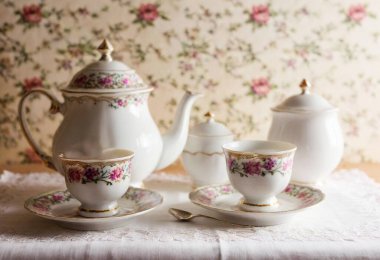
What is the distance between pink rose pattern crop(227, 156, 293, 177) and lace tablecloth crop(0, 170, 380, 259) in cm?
9

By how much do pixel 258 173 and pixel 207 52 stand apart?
1.86 ft

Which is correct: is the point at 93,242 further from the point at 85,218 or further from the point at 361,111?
the point at 361,111

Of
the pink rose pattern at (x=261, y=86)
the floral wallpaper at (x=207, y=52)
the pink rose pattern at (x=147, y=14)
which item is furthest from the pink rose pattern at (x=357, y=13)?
the pink rose pattern at (x=147, y=14)

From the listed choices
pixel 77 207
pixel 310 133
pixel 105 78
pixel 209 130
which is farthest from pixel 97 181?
pixel 310 133

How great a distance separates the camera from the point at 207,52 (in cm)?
131

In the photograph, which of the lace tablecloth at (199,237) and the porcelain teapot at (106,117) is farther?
the porcelain teapot at (106,117)

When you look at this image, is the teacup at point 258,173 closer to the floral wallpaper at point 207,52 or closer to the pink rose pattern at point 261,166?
the pink rose pattern at point 261,166

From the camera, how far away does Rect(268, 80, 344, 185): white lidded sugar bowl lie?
1.03 meters

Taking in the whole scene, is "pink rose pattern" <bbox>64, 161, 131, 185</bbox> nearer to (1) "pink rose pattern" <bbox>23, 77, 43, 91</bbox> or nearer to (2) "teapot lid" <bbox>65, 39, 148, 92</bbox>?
(2) "teapot lid" <bbox>65, 39, 148, 92</bbox>

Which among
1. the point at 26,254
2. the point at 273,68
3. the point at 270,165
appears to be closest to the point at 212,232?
the point at 270,165

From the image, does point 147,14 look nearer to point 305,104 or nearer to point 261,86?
point 261,86

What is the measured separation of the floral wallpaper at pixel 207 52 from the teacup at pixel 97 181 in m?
0.54

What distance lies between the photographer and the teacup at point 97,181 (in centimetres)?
78

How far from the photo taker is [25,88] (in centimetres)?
132
